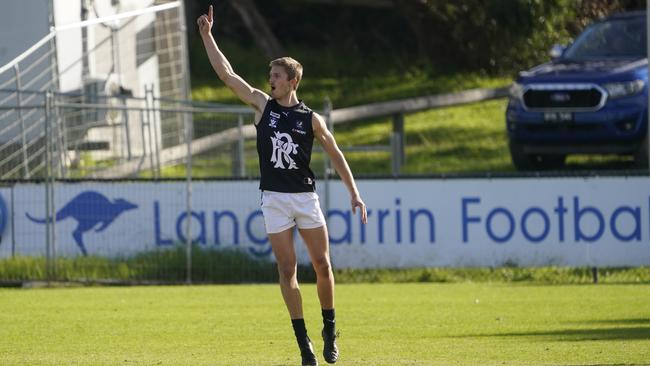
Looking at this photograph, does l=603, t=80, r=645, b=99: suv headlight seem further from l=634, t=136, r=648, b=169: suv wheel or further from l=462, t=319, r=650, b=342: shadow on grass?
l=462, t=319, r=650, b=342: shadow on grass

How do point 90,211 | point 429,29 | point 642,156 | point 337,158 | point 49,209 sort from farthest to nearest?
point 429,29 → point 642,156 → point 90,211 → point 49,209 → point 337,158

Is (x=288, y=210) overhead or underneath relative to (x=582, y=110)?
underneath

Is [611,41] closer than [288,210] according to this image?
No

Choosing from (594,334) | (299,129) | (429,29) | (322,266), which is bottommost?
(594,334)

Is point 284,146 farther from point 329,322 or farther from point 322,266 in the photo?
point 329,322

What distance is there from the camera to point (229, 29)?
31453mm

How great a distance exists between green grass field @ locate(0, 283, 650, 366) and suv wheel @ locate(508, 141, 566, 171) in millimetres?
4563

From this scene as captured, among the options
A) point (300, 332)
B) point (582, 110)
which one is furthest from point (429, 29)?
point (300, 332)

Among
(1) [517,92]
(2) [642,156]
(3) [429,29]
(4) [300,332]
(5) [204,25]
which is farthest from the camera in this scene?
(3) [429,29]

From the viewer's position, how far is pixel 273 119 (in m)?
9.53

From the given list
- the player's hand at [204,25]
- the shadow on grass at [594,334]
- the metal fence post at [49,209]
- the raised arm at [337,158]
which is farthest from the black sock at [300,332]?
the metal fence post at [49,209]

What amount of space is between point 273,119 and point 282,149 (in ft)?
0.69

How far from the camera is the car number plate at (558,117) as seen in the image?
20000mm

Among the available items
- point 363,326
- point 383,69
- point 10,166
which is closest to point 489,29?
point 383,69
